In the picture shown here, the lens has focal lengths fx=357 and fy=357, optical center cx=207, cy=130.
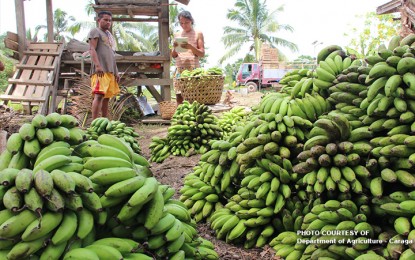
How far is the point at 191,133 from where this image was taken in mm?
5684

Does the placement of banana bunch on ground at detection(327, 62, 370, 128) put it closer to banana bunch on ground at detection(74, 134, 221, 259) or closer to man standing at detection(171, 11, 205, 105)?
banana bunch on ground at detection(74, 134, 221, 259)

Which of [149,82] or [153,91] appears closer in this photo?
[149,82]

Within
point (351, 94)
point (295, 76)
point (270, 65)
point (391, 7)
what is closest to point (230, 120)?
point (295, 76)

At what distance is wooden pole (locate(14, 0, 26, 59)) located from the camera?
8.09m

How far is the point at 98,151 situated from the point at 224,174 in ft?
5.25

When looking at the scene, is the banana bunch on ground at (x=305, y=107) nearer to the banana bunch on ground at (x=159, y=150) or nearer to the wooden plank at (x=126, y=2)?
the banana bunch on ground at (x=159, y=150)

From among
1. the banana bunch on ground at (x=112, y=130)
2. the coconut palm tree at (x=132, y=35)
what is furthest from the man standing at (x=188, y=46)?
the coconut palm tree at (x=132, y=35)

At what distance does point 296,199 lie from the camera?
2.79 m

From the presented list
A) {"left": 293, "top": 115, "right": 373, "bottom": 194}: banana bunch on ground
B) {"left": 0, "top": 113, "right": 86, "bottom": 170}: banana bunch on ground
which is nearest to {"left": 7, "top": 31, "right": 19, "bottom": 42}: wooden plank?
{"left": 0, "top": 113, "right": 86, "bottom": 170}: banana bunch on ground

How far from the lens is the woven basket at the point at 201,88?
7.98m

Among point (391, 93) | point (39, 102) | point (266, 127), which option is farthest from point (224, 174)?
point (39, 102)

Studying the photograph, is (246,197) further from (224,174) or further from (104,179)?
(104,179)

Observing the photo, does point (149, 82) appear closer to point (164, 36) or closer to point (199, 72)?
point (164, 36)

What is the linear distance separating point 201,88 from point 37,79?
3.84 metres
